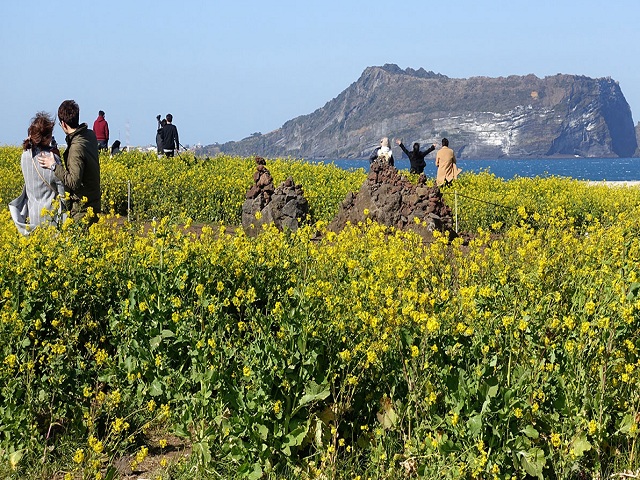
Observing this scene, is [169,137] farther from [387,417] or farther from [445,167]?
[387,417]

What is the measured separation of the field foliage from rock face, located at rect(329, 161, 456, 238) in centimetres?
601

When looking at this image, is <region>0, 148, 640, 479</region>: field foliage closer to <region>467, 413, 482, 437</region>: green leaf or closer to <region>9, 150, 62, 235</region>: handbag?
<region>467, 413, 482, 437</region>: green leaf

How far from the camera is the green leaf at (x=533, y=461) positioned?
403 centimetres

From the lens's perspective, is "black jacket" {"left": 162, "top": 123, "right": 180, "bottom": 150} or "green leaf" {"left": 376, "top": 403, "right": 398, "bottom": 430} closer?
"green leaf" {"left": 376, "top": 403, "right": 398, "bottom": 430}

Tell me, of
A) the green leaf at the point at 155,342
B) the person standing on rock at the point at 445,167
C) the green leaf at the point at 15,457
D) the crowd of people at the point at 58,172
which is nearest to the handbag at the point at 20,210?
the crowd of people at the point at 58,172

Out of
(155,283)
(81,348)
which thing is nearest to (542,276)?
(155,283)

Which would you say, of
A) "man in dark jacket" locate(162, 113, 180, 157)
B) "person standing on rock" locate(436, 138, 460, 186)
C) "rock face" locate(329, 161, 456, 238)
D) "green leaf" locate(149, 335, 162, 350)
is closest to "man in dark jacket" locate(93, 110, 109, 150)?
"man in dark jacket" locate(162, 113, 180, 157)

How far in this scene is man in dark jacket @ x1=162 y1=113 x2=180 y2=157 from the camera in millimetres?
21750

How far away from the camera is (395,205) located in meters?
12.3

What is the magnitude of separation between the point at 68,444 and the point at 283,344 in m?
1.40

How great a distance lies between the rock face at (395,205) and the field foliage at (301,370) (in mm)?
6010

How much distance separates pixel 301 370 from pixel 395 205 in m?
8.24

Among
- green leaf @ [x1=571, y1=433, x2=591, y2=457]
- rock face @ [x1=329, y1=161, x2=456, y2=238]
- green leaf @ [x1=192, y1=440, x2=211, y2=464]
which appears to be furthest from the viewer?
rock face @ [x1=329, y1=161, x2=456, y2=238]

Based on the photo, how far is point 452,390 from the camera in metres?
4.17
